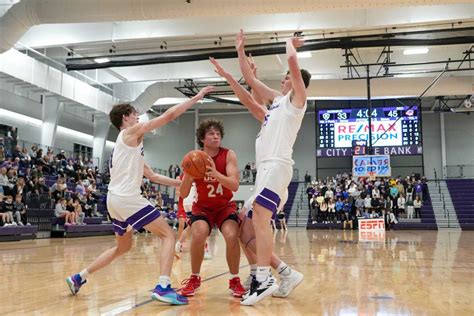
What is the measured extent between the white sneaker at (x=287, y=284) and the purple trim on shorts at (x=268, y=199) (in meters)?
0.66

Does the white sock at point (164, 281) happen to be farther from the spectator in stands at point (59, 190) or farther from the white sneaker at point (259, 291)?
the spectator in stands at point (59, 190)

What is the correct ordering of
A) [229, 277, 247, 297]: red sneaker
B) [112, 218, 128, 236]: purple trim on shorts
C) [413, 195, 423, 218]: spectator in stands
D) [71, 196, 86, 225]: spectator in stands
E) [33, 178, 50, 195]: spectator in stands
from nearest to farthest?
[229, 277, 247, 297]: red sneaker, [112, 218, 128, 236]: purple trim on shorts, [33, 178, 50, 195]: spectator in stands, [71, 196, 86, 225]: spectator in stands, [413, 195, 423, 218]: spectator in stands

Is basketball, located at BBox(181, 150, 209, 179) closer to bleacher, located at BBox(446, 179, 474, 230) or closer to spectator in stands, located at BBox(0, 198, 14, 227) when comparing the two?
spectator in stands, located at BBox(0, 198, 14, 227)

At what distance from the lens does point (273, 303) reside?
3.70 m

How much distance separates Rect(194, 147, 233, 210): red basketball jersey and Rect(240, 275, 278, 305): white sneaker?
2.78 ft

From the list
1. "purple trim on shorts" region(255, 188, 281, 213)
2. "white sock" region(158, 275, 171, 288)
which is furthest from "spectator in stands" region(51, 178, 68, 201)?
"purple trim on shorts" region(255, 188, 281, 213)

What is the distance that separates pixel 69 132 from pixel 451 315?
2479cm

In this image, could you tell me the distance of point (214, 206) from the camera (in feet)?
13.9

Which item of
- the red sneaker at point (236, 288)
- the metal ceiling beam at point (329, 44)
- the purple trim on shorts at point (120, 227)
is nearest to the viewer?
the red sneaker at point (236, 288)

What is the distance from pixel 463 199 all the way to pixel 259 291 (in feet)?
87.3

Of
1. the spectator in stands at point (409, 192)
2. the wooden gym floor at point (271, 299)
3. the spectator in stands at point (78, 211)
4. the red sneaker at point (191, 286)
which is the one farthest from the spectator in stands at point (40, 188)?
the spectator in stands at point (409, 192)

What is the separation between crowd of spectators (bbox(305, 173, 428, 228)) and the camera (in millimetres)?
22484

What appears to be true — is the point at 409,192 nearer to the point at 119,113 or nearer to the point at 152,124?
the point at 119,113

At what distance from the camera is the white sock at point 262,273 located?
3.64 metres
